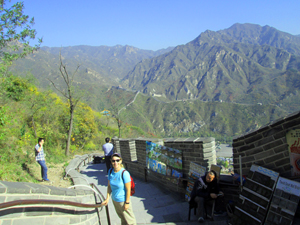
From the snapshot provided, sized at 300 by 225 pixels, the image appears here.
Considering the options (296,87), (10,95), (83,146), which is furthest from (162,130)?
(10,95)

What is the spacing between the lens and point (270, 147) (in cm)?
370

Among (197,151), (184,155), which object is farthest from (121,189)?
(184,155)

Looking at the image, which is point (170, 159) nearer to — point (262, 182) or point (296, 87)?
point (262, 182)

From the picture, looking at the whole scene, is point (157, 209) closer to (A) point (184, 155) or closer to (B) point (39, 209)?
(A) point (184, 155)

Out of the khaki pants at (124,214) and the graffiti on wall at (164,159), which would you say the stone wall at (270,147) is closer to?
the graffiti on wall at (164,159)

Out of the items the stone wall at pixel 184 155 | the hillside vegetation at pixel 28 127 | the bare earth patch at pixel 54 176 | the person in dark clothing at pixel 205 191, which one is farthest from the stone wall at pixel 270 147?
the hillside vegetation at pixel 28 127

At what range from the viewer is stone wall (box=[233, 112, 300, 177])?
11.5 ft

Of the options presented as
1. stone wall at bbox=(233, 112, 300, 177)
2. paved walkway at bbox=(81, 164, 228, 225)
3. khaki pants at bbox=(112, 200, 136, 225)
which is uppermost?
stone wall at bbox=(233, 112, 300, 177)

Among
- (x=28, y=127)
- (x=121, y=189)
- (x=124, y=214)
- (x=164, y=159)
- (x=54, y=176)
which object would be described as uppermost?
(x=28, y=127)

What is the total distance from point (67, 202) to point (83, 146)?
19.5m

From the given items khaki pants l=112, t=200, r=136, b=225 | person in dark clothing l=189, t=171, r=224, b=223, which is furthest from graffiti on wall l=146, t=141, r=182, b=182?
khaki pants l=112, t=200, r=136, b=225

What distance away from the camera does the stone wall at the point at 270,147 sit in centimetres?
350

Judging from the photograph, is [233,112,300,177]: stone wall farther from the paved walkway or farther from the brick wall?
the paved walkway

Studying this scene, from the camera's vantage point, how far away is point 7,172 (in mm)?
5695
